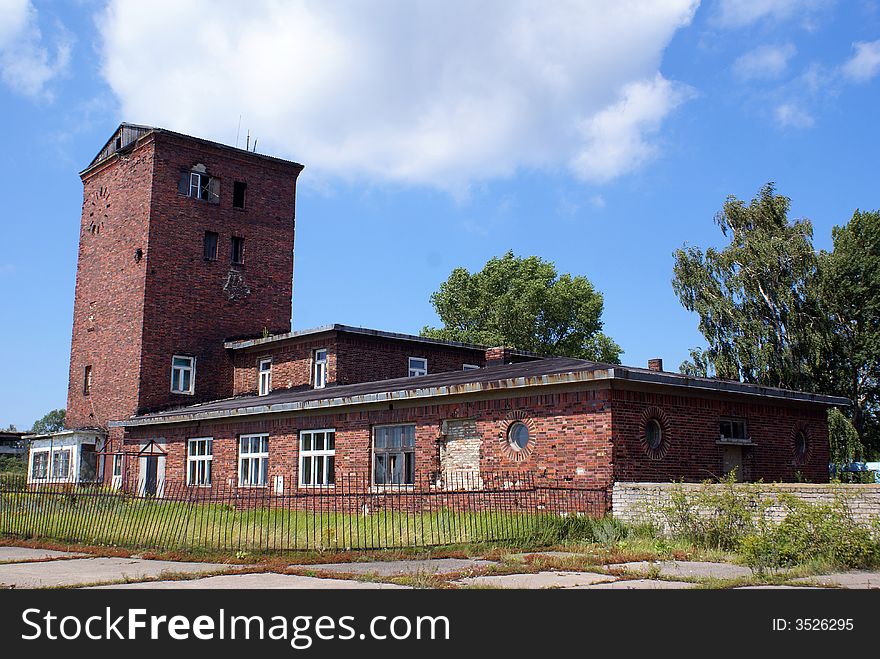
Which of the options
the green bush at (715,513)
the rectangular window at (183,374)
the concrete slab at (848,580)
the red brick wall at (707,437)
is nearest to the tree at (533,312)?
the rectangular window at (183,374)

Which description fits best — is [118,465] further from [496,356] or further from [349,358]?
[496,356]

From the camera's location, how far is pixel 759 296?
39406 mm

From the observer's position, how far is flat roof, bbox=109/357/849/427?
56.3 ft

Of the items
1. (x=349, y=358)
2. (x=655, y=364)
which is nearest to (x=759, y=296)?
(x=655, y=364)

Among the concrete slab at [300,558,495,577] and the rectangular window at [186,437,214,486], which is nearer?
the concrete slab at [300,558,495,577]

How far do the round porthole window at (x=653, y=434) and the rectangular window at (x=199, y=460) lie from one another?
50.3 feet

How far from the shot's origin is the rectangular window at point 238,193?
37.6 m

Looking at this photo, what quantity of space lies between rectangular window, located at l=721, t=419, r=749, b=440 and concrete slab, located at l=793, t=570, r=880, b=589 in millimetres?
7881

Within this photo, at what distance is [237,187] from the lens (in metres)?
37.9

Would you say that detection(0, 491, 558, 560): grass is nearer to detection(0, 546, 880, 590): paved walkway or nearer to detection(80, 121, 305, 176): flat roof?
detection(0, 546, 880, 590): paved walkway

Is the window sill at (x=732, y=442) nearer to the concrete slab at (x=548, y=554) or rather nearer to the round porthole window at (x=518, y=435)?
the round porthole window at (x=518, y=435)

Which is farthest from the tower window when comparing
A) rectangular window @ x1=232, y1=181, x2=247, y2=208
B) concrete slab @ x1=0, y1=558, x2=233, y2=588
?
concrete slab @ x1=0, y1=558, x2=233, y2=588

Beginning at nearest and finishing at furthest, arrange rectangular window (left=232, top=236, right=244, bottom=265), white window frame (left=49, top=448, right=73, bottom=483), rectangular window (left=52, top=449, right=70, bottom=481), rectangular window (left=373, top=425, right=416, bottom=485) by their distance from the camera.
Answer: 1. rectangular window (left=373, top=425, right=416, bottom=485)
2. white window frame (left=49, top=448, right=73, bottom=483)
3. rectangular window (left=52, top=449, right=70, bottom=481)
4. rectangular window (left=232, top=236, right=244, bottom=265)
